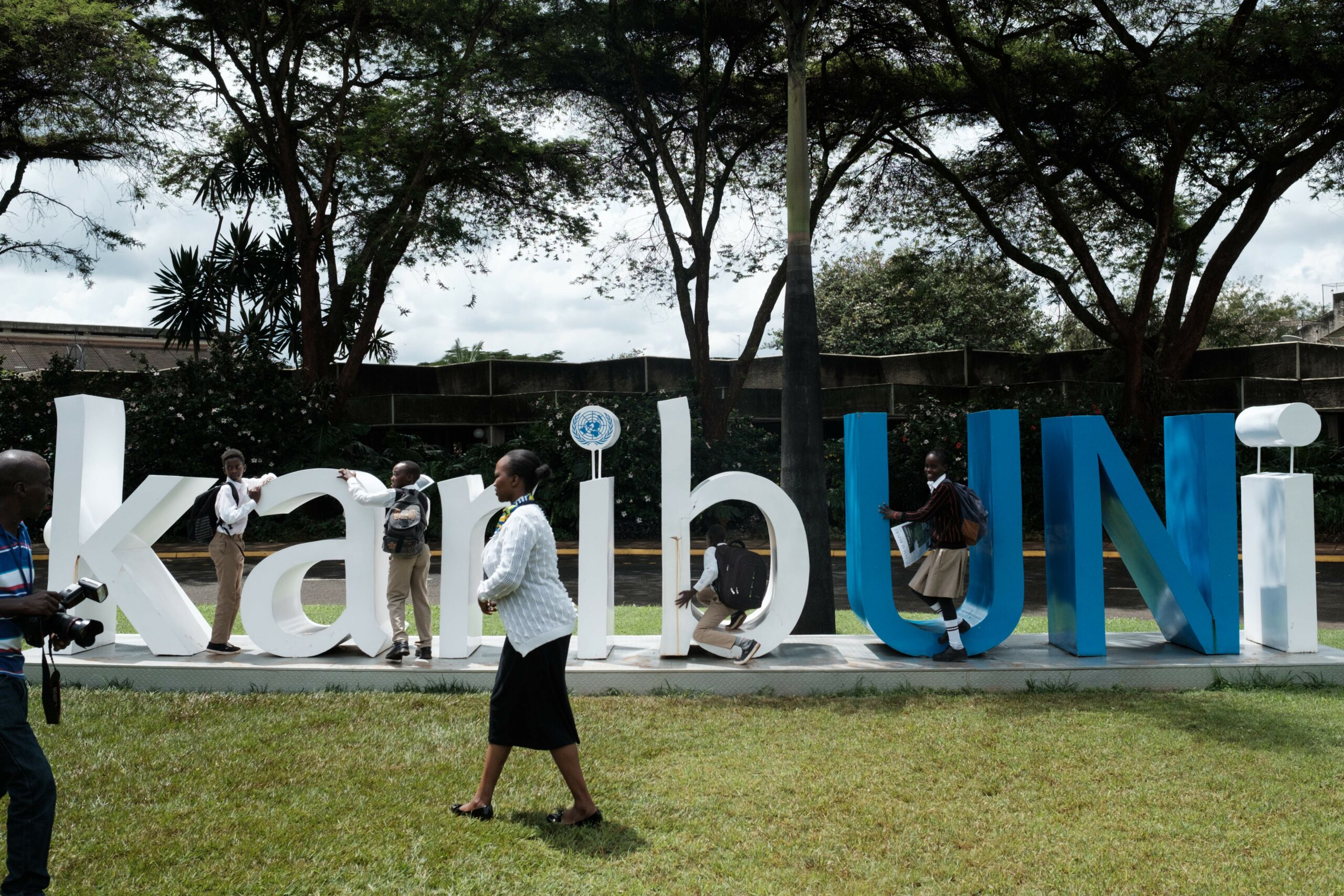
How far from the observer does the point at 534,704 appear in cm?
458

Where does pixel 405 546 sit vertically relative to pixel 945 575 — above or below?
above

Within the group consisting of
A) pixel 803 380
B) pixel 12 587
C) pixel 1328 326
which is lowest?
pixel 12 587

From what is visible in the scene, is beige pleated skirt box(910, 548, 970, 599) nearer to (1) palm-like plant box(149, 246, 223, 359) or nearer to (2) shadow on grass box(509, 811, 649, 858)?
(2) shadow on grass box(509, 811, 649, 858)

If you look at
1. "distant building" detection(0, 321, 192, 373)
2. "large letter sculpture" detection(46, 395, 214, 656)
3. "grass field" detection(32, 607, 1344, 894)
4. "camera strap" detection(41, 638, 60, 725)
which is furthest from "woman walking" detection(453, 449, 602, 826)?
"distant building" detection(0, 321, 192, 373)

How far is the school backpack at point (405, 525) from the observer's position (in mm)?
7324

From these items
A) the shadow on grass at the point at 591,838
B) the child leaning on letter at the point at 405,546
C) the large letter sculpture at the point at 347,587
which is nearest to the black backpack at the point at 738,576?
the child leaning on letter at the point at 405,546

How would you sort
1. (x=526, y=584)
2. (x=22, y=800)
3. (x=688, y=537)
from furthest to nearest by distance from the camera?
1. (x=688, y=537)
2. (x=526, y=584)
3. (x=22, y=800)

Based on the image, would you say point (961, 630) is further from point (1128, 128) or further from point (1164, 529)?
point (1128, 128)

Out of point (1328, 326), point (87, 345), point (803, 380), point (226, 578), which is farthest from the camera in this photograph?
point (1328, 326)

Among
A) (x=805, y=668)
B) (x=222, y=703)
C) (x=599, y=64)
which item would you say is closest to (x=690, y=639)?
(x=805, y=668)

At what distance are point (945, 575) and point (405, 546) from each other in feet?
12.9

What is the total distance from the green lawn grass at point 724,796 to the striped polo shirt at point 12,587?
3.35 feet

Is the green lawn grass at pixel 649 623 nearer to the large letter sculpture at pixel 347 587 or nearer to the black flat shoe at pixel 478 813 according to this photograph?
the large letter sculpture at pixel 347 587

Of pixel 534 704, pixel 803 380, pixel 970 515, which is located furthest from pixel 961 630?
pixel 534 704
